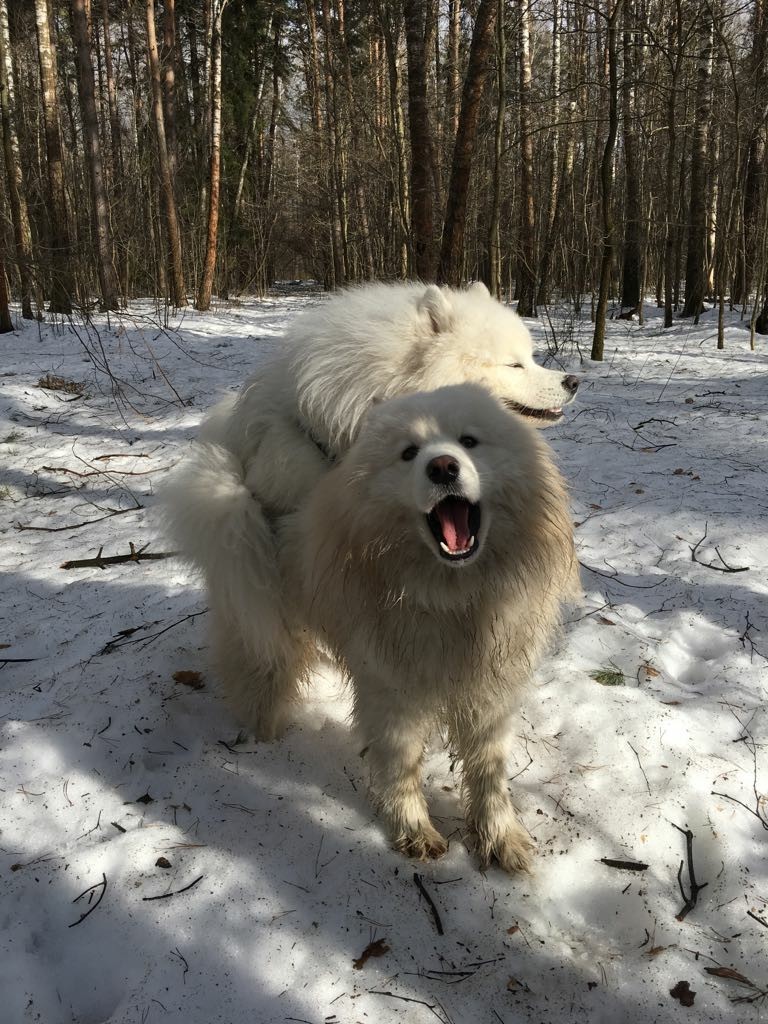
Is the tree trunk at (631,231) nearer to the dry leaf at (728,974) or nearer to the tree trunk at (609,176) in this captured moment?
the tree trunk at (609,176)

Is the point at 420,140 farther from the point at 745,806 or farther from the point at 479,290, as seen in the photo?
the point at 745,806

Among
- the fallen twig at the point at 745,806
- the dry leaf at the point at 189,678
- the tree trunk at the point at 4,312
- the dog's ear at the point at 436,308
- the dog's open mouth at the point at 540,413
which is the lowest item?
the fallen twig at the point at 745,806

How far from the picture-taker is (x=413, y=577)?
207 centimetres

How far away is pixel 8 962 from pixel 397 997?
1.15 meters

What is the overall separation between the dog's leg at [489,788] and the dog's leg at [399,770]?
0.47 ft

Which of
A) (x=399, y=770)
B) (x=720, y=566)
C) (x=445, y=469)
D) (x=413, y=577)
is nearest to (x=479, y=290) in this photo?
(x=445, y=469)

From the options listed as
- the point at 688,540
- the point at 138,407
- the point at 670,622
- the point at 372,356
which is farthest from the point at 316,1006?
the point at 138,407

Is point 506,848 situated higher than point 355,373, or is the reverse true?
point 355,373

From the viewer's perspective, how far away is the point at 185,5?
2006 cm

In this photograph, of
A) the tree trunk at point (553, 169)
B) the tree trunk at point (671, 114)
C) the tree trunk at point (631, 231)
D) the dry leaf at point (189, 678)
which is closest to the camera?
the dry leaf at point (189, 678)

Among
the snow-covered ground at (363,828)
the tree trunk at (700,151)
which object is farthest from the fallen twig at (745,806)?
the tree trunk at (700,151)

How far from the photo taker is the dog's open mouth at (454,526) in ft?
6.39

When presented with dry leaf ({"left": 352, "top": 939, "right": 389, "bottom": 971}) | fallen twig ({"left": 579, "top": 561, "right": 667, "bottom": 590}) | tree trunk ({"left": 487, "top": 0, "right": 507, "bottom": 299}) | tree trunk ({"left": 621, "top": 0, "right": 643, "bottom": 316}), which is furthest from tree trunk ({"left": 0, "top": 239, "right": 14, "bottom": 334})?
tree trunk ({"left": 621, "top": 0, "right": 643, "bottom": 316})

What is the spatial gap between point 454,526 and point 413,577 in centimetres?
22
